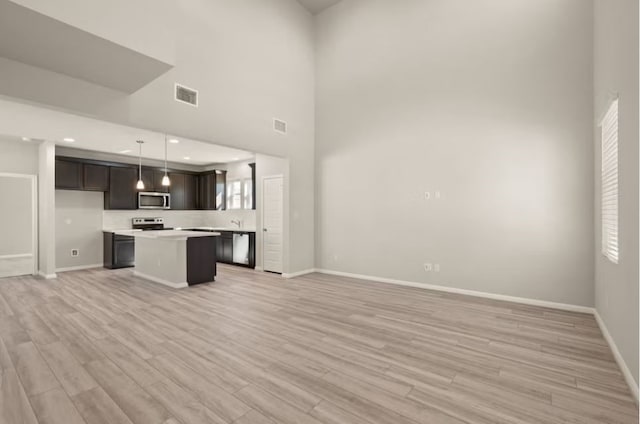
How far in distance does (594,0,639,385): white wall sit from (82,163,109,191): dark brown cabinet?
924 cm

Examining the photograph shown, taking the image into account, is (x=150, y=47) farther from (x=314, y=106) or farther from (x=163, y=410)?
(x=314, y=106)

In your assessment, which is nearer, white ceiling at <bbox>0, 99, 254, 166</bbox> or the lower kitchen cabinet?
white ceiling at <bbox>0, 99, 254, 166</bbox>

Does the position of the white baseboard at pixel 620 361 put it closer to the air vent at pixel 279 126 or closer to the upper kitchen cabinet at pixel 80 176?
the air vent at pixel 279 126

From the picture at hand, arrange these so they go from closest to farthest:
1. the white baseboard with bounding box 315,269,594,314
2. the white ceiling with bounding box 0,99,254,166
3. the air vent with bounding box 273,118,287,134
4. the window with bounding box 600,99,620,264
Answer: the window with bounding box 600,99,620,264, the white baseboard with bounding box 315,269,594,314, the white ceiling with bounding box 0,99,254,166, the air vent with bounding box 273,118,287,134

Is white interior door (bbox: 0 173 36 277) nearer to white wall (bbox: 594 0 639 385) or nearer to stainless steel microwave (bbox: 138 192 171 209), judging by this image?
stainless steel microwave (bbox: 138 192 171 209)

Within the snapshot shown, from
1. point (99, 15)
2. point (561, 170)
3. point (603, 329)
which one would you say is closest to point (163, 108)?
point (99, 15)

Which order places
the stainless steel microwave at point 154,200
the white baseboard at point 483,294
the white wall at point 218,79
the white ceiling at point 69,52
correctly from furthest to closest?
the stainless steel microwave at point 154,200 → the white baseboard at point 483,294 → the white wall at point 218,79 → the white ceiling at point 69,52

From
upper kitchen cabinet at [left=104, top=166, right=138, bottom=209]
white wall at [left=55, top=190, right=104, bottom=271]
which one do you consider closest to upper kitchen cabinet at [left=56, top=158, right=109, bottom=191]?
upper kitchen cabinet at [left=104, top=166, right=138, bottom=209]

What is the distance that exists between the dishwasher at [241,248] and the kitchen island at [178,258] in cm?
143

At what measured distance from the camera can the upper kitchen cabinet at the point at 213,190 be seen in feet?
29.1

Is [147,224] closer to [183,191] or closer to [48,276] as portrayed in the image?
[183,191]

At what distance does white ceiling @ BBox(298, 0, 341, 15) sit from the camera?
21.6 ft

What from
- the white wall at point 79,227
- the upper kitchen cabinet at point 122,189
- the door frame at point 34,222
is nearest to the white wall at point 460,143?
the upper kitchen cabinet at point 122,189

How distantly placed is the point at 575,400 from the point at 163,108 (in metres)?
5.23
